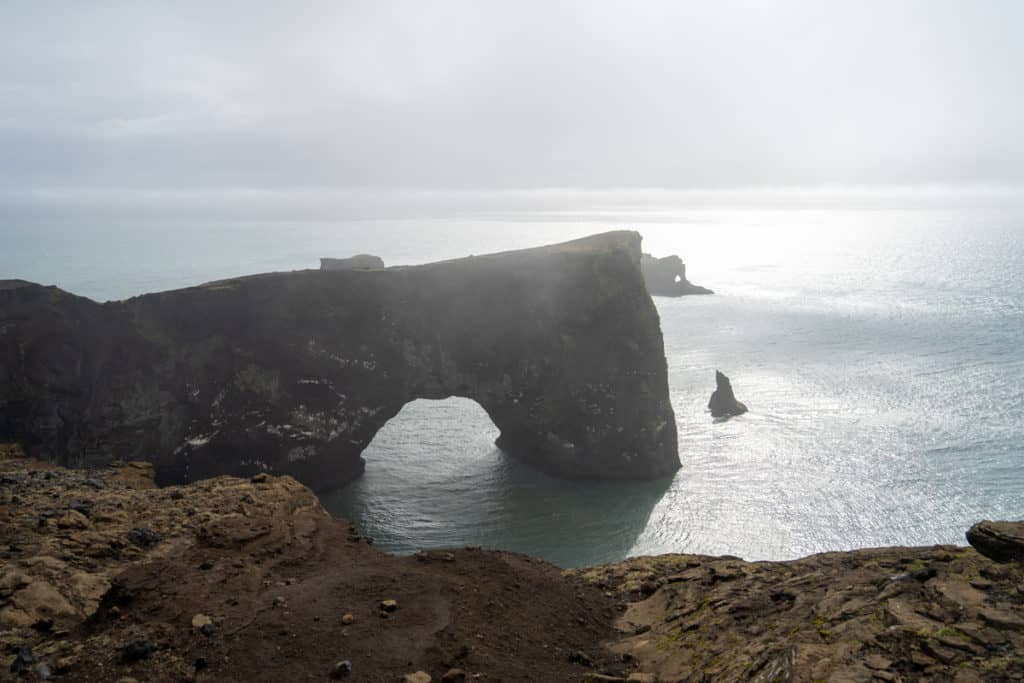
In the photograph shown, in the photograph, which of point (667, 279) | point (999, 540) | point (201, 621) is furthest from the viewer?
point (667, 279)

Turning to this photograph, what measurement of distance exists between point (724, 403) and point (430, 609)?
53.0 m

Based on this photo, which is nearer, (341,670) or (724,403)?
(341,670)

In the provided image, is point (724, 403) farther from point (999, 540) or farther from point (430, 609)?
point (430, 609)

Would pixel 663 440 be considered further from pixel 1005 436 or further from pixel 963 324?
pixel 963 324

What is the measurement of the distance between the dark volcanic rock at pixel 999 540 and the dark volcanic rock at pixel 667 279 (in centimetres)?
13764

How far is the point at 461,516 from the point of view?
143 ft

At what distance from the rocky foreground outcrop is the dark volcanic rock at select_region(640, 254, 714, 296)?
134 meters

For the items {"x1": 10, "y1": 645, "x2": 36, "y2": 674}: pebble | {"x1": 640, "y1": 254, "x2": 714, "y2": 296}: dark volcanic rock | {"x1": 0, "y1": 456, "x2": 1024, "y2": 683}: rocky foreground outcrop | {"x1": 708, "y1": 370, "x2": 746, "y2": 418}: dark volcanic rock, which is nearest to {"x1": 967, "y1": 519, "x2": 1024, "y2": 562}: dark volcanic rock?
{"x1": 0, "y1": 456, "x2": 1024, "y2": 683}: rocky foreground outcrop

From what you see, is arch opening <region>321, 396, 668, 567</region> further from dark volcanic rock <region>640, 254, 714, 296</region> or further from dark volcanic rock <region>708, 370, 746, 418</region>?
dark volcanic rock <region>640, 254, 714, 296</region>

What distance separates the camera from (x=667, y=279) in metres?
150

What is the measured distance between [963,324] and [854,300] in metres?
34.5

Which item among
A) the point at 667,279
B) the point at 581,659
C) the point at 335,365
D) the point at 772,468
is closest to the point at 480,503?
the point at 335,365

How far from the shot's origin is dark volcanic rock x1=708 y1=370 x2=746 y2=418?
6288 centimetres

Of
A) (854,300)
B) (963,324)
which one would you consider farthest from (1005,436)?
(854,300)
